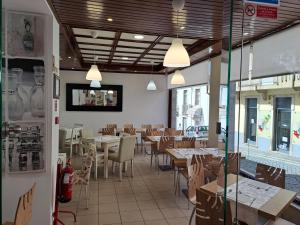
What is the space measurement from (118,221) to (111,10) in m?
2.54

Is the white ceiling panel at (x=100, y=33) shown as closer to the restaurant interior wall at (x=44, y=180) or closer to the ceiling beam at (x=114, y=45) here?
the ceiling beam at (x=114, y=45)

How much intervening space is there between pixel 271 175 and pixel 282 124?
1.34 meters

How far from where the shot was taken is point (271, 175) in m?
2.84

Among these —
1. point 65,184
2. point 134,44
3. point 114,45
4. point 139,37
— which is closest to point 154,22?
point 139,37

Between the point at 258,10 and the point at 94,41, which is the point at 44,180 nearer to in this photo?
the point at 258,10

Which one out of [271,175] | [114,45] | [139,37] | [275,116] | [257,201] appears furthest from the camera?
[114,45]

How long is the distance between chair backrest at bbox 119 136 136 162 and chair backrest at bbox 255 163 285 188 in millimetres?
2560

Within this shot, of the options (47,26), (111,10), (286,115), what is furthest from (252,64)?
(47,26)

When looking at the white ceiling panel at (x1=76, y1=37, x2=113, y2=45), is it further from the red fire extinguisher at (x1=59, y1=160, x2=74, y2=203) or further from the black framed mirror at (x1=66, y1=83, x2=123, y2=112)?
the black framed mirror at (x1=66, y1=83, x2=123, y2=112)

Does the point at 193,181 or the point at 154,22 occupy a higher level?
the point at 154,22

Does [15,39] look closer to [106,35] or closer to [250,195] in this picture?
[106,35]

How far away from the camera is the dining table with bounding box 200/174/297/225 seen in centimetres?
189

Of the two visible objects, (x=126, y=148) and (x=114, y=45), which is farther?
(x=114, y=45)

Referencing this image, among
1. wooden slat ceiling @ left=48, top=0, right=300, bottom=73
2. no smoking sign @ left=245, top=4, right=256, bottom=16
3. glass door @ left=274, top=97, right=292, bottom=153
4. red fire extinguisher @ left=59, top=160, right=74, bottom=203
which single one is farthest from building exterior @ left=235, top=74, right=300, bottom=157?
red fire extinguisher @ left=59, top=160, right=74, bottom=203
